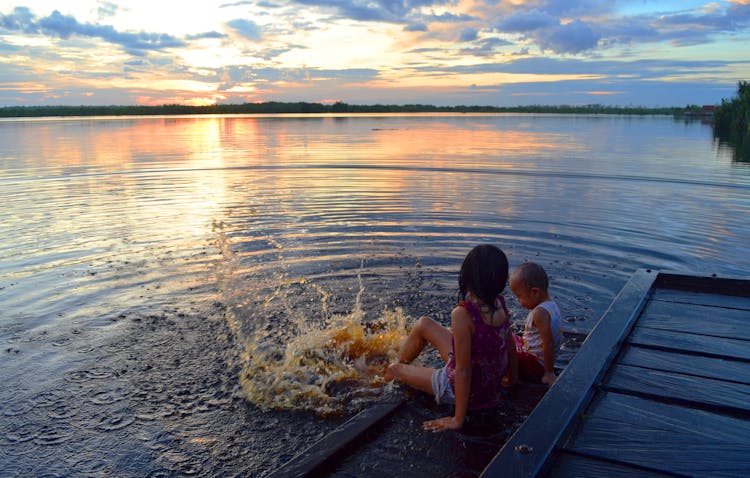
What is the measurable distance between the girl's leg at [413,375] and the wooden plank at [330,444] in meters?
0.36

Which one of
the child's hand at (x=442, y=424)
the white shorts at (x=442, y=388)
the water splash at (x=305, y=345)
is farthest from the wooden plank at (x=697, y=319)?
the water splash at (x=305, y=345)

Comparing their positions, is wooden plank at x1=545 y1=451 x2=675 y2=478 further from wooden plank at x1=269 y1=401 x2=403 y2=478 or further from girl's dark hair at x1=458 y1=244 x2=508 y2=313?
wooden plank at x1=269 y1=401 x2=403 y2=478

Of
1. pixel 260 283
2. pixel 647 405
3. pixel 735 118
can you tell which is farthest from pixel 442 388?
pixel 735 118

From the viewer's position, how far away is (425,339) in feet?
18.8

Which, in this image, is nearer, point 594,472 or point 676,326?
point 594,472

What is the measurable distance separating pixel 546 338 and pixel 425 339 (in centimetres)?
123

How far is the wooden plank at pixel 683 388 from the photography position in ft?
13.6

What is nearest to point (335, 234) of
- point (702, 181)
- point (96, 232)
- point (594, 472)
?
point (96, 232)

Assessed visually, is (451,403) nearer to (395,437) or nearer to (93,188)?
(395,437)

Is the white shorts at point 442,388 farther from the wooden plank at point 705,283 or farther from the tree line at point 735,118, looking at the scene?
the tree line at point 735,118

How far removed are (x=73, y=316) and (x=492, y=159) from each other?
23870mm

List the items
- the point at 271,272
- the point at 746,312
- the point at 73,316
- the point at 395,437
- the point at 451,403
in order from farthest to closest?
the point at 271,272 → the point at 73,316 → the point at 746,312 → the point at 451,403 → the point at 395,437

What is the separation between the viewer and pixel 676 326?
586 cm

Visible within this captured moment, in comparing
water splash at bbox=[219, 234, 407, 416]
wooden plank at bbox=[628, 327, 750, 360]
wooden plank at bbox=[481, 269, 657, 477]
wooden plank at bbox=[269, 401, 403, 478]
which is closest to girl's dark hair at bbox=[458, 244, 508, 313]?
wooden plank at bbox=[481, 269, 657, 477]
